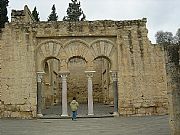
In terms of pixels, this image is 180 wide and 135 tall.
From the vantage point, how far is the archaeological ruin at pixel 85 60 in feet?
52.7

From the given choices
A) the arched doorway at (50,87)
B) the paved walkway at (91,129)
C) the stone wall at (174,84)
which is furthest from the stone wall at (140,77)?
the stone wall at (174,84)

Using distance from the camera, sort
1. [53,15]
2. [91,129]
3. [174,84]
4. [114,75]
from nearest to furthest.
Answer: [174,84] → [91,129] → [114,75] → [53,15]

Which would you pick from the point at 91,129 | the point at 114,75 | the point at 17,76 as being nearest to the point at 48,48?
the point at 17,76

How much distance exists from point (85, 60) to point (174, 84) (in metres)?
9.79

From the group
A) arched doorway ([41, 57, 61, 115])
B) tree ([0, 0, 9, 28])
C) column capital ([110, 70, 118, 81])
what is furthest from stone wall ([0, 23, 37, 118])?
tree ([0, 0, 9, 28])

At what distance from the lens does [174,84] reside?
22.7 ft

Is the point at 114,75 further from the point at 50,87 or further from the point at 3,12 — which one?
the point at 3,12

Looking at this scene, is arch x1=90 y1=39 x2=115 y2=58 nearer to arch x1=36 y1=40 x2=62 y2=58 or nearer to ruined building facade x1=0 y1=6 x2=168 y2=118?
ruined building facade x1=0 y1=6 x2=168 y2=118

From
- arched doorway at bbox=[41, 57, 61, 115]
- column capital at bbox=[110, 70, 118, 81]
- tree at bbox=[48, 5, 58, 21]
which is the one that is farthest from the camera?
tree at bbox=[48, 5, 58, 21]

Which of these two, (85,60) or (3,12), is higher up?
(3,12)

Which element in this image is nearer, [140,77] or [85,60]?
[140,77]

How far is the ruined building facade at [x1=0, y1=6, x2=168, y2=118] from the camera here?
16078 mm

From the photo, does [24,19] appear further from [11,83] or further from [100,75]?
[100,75]

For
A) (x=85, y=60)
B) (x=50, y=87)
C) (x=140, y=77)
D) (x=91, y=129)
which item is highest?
(x=85, y=60)
